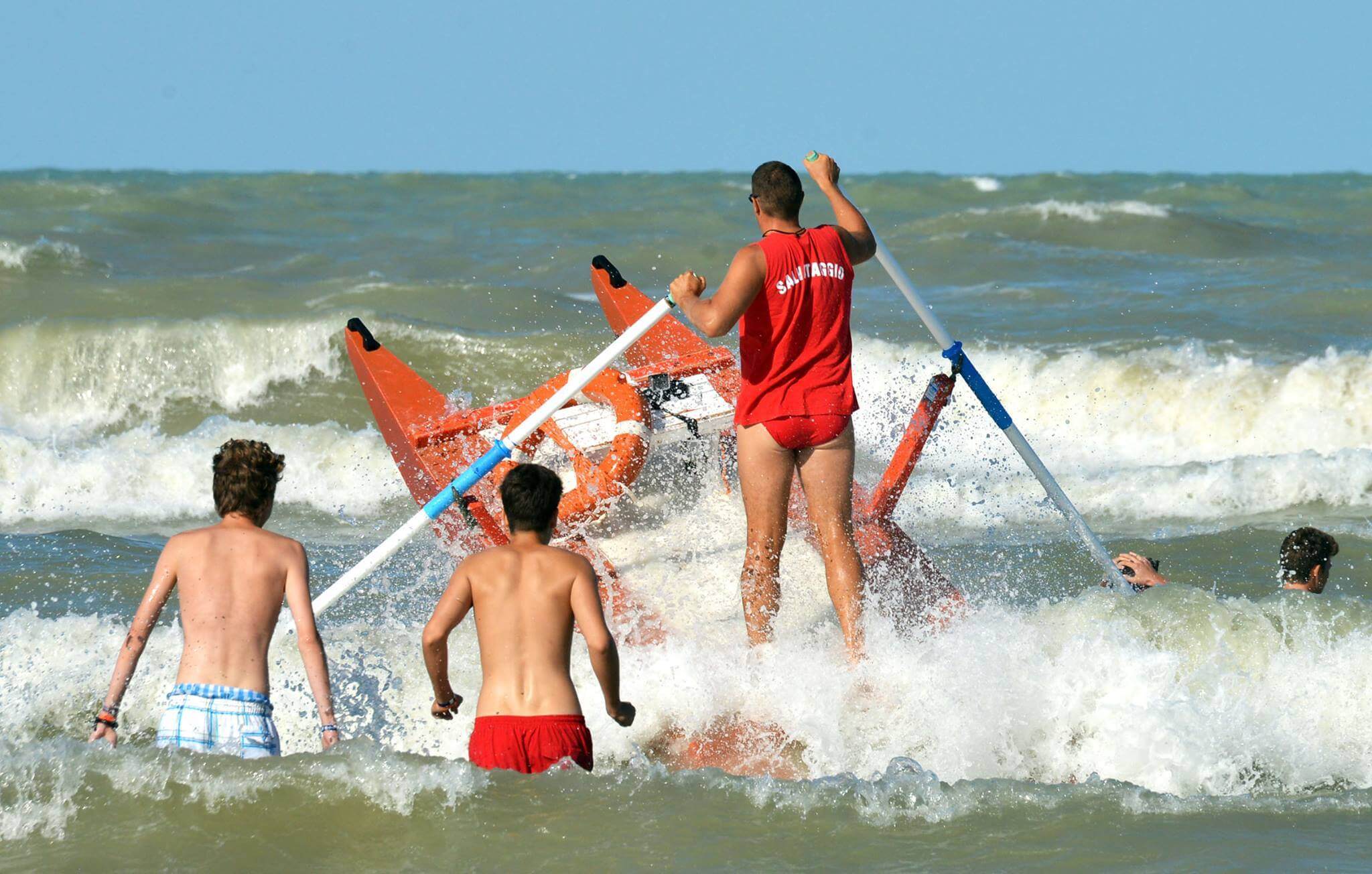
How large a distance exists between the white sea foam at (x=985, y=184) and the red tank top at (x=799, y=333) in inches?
1031

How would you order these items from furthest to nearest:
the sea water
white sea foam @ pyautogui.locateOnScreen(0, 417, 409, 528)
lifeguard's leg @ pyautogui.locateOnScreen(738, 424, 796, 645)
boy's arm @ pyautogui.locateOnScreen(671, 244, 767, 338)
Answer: white sea foam @ pyautogui.locateOnScreen(0, 417, 409, 528)
lifeguard's leg @ pyautogui.locateOnScreen(738, 424, 796, 645)
boy's arm @ pyautogui.locateOnScreen(671, 244, 767, 338)
the sea water

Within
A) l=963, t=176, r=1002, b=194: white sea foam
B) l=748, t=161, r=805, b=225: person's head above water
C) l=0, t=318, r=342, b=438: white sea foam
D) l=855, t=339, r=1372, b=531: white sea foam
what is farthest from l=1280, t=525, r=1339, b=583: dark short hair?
l=963, t=176, r=1002, b=194: white sea foam

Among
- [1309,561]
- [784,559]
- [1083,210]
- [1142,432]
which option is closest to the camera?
[1309,561]

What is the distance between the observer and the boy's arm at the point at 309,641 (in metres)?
4.12

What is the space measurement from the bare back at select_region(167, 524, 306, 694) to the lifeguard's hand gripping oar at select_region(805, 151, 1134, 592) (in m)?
2.63

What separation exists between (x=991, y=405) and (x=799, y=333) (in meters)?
1.30

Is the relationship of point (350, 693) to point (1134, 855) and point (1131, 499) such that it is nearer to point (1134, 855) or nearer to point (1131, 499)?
point (1134, 855)

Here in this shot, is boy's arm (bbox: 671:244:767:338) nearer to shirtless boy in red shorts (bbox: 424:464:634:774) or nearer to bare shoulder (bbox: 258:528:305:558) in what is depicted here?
shirtless boy in red shorts (bbox: 424:464:634:774)

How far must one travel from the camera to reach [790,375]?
521cm

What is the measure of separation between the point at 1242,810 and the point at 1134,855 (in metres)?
0.57

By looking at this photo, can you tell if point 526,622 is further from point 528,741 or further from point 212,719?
point 212,719

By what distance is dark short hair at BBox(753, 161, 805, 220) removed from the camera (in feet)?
17.2

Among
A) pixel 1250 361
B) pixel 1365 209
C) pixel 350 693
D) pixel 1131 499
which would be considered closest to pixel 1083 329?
pixel 1250 361

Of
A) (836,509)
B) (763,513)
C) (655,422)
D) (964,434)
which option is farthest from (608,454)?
(964,434)
